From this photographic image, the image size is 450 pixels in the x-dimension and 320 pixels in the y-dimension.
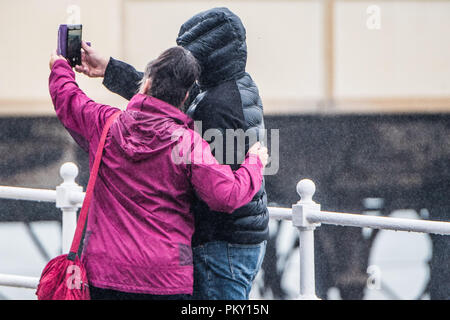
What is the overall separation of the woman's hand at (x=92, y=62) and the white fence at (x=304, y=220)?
3.68ft

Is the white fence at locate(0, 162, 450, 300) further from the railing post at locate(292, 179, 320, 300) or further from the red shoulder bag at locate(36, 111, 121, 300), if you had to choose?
the red shoulder bag at locate(36, 111, 121, 300)

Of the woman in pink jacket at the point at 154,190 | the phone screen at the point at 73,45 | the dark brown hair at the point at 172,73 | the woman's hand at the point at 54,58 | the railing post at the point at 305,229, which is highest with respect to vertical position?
the phone screen at the point at 73,45

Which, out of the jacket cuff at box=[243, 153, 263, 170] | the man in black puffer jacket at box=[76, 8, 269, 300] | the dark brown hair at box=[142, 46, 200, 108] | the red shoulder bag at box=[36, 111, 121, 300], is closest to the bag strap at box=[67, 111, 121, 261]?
the red shoulder bag at box=[36, 111, 121, 300]

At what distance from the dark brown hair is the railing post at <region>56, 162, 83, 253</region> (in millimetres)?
1566

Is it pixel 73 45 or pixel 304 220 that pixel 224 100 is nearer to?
pixel 73 45

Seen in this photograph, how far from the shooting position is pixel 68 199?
3592 mm

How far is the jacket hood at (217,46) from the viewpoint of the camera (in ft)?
7.38

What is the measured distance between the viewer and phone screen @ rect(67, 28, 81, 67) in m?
2.37

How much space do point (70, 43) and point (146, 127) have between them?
0.45m

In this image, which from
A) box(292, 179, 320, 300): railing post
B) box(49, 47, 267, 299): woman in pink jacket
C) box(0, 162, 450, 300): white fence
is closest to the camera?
box(49, 47, 267, 299): woman in pink jacket

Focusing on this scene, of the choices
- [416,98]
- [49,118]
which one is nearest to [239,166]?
[49,118]

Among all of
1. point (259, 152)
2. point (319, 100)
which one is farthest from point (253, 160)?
point (319, 100)

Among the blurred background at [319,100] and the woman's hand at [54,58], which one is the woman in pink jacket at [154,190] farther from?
the blurred background at [319,100]

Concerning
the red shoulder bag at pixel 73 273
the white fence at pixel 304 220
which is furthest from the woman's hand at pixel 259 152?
the white fence at pixel 304 220
